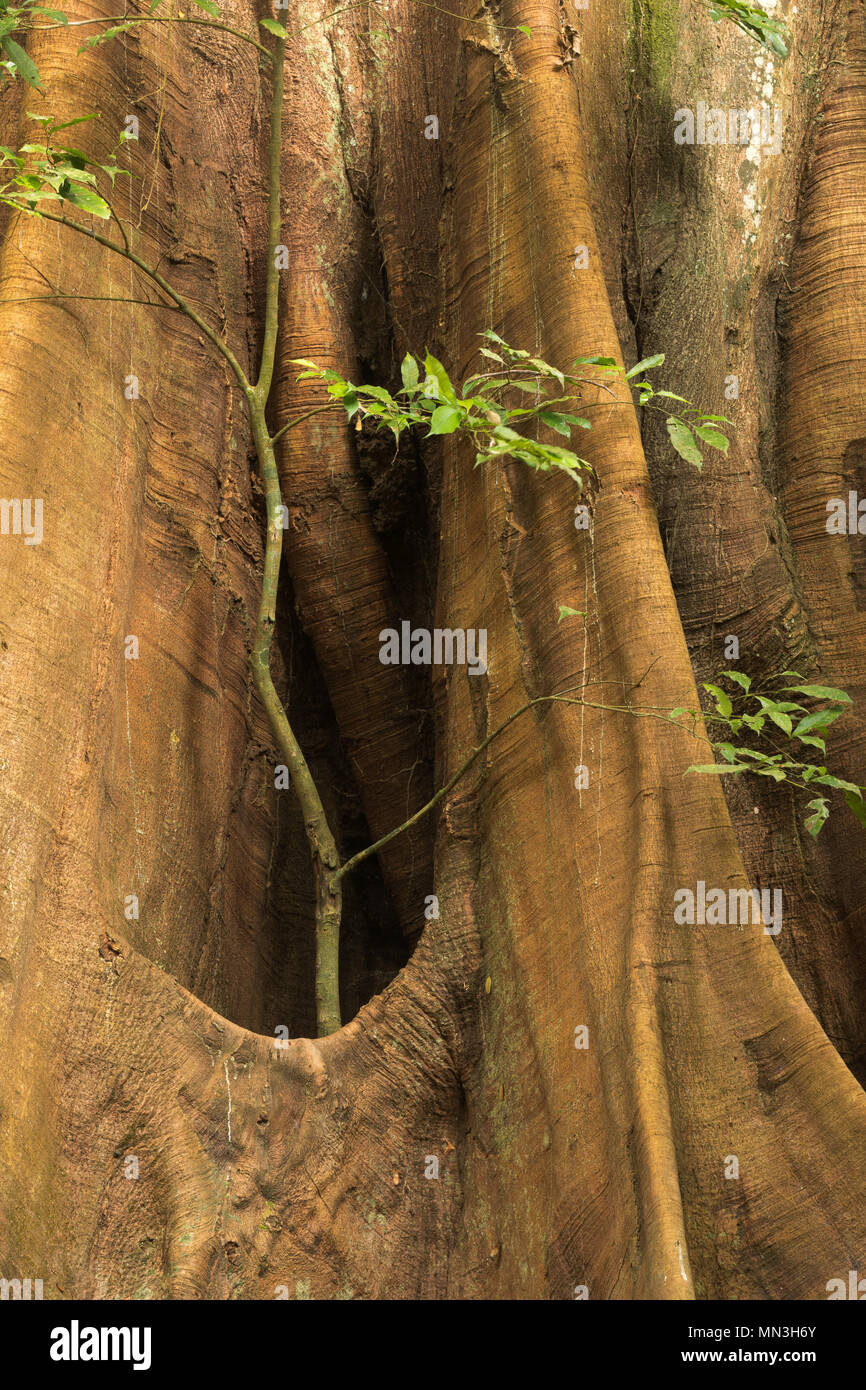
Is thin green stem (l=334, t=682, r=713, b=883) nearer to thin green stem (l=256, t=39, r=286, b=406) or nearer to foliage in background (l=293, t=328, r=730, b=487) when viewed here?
foliage in background (l=293, t=328, r=730, b=487)

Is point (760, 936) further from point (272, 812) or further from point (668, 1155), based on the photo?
point (272, 812)

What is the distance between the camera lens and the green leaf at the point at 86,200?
2977 millimetres

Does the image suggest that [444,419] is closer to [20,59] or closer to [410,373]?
[410,373]

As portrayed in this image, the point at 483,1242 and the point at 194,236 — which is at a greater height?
the point at 194,236

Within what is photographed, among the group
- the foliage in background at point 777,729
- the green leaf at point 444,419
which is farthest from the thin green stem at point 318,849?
the green leaf at point 444,419

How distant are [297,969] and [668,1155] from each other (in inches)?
67.9

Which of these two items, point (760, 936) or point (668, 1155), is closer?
point (668, 1155)

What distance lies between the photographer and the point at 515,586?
11.9 ft

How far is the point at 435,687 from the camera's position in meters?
3.94

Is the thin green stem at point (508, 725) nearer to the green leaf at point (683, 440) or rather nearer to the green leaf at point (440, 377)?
the green leaf at point (683, 440)

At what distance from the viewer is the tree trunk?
297 cm

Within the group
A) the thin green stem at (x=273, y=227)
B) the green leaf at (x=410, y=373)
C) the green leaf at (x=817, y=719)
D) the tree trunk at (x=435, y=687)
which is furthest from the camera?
the thin green stem at (x=273, y=227)

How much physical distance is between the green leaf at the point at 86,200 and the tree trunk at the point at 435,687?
1.83ft

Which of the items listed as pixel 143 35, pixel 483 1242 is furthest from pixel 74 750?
pixel 143 35
